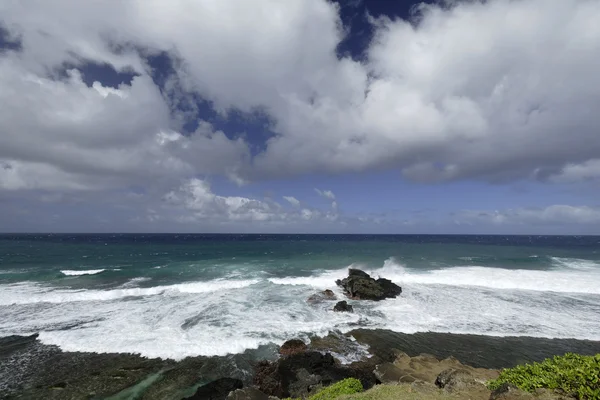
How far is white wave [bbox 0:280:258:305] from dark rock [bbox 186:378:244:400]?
20597mm

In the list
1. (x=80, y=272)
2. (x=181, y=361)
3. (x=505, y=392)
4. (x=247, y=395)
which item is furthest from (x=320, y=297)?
(x=80, y=272)

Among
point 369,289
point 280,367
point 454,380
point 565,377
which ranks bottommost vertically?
point 280,367

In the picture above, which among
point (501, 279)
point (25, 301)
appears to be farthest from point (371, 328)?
point (25, 301)

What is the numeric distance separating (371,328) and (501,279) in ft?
92.4

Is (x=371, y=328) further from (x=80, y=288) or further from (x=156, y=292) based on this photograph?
(x=80, y=288)

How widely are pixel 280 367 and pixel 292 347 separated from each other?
2.90 meters

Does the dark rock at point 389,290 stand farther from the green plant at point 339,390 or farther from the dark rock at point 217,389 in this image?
the dark rock at point 217,389

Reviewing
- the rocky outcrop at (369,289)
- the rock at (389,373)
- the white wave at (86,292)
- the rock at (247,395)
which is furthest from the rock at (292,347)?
the white wave at (86,292)

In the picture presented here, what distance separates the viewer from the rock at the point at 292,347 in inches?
687

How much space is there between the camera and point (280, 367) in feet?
48.8

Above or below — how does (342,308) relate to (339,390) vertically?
below

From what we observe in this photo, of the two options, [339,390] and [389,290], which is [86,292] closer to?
[339,390]

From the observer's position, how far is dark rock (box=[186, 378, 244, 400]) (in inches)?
516

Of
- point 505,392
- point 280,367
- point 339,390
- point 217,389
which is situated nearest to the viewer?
point 505,392
